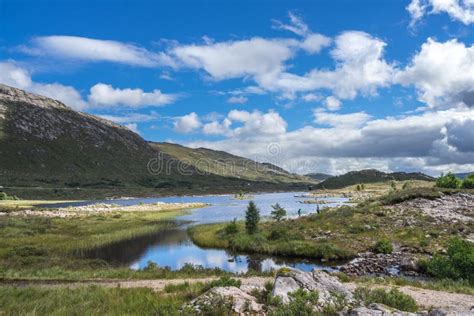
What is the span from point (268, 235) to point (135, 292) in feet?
123

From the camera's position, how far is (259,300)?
18.8 m

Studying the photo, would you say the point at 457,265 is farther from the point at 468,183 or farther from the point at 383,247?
the point at 468,183

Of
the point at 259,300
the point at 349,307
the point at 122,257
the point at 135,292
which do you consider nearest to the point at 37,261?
the point at 122,257

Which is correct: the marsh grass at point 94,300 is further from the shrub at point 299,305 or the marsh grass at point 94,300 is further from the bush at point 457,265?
the bush at point 457,265

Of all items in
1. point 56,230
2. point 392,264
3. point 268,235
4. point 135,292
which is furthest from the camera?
point 56,230

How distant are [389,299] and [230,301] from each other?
780 cm

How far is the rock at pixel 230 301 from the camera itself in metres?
17.3

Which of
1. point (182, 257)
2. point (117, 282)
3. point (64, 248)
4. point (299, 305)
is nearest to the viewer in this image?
point (299, 305)

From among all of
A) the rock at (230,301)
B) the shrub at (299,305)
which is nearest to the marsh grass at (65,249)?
the rock at (230,301)

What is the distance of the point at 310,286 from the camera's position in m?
19.7

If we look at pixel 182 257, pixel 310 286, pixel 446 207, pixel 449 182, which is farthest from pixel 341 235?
pixel 449 182

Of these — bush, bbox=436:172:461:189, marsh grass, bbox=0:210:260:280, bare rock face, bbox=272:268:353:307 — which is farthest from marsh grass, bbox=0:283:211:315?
bush, bbox=436:172:461:189

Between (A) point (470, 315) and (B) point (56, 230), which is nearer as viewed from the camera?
(A) point (470, 315)

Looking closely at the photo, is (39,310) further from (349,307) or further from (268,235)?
(268,235)
